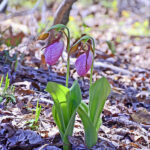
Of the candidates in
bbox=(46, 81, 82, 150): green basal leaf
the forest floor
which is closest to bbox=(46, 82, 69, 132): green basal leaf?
bbox=(46, 81, 82, 150): green basal leaf

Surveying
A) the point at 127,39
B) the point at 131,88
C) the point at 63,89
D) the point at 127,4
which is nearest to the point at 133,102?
the point at 131,88

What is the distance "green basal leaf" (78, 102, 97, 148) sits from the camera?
1.25 metres

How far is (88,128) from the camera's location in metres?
1.30

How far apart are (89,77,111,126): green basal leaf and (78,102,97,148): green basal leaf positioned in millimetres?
35

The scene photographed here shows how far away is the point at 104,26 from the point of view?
560 cm

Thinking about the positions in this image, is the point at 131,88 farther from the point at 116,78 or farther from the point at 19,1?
the point at 19,1

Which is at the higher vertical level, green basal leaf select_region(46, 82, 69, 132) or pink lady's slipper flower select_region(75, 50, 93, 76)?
pink lady's slipper flower select_region(75, 50, 93, 76)

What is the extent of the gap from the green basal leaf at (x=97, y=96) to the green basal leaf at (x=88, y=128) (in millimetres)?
35

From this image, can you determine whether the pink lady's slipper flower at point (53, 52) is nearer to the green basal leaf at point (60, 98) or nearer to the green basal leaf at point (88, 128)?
the green basal leaf at point (60, 98)

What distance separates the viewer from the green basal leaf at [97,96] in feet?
4.08

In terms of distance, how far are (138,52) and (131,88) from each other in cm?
170

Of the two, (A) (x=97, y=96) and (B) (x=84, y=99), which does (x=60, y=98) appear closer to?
(A) (x=97, y=96)

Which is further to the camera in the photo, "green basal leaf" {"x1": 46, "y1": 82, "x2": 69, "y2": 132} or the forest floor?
the forest floor

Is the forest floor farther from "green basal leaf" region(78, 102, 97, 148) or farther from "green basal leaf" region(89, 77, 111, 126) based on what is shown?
"green basal leaf" region(89, 77, 111, 126)
